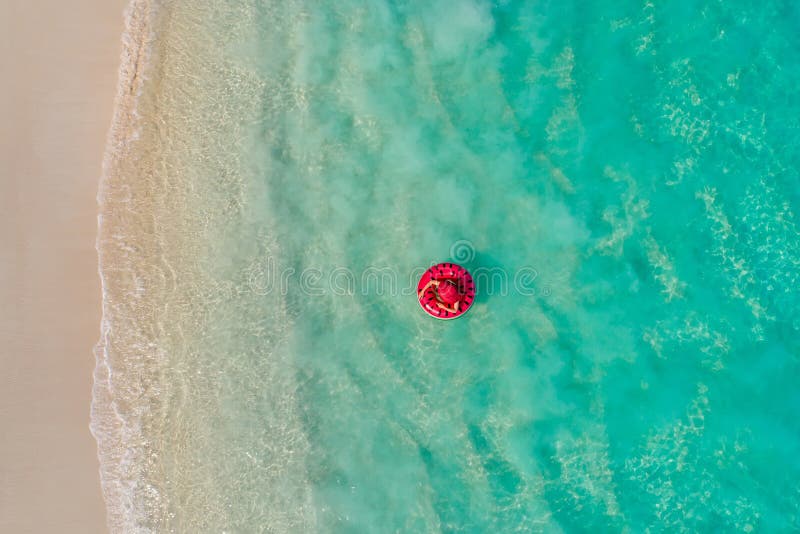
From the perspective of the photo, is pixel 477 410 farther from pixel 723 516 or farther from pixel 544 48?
pixel 544 48

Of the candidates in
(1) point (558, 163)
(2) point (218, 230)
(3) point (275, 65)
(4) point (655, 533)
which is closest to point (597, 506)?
(4) point (655, 533)

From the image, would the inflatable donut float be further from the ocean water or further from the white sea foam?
the white sea foam

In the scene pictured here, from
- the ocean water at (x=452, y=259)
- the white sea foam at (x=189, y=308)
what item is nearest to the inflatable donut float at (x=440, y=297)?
the ocean water at (x=452, y=259)

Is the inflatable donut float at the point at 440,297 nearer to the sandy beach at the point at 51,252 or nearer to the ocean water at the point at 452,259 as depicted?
the ocean water at the point at 452,259

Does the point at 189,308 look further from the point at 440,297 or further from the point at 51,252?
the point at 440,297

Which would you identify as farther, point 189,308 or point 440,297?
point 189,308

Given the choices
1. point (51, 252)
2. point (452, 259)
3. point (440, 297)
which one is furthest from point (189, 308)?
point (452, 259)
